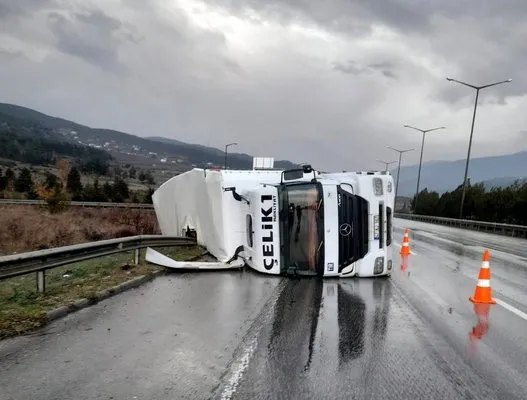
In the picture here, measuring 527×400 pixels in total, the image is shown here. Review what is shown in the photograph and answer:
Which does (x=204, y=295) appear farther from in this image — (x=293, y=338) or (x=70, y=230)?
(x=70, y=230)

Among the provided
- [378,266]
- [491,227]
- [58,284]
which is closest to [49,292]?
[58,284]

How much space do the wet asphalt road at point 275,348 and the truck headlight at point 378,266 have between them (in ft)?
3.99

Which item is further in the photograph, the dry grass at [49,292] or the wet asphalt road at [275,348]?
the dry grass at [49,292]

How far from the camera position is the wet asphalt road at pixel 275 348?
14.1ft

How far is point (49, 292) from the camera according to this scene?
8.02m

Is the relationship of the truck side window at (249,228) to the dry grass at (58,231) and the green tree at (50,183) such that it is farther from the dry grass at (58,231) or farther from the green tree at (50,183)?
the green tree at (50,183)

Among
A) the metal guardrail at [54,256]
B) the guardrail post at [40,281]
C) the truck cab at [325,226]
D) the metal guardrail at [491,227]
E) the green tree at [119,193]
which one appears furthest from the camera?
the green tree at [119,193]

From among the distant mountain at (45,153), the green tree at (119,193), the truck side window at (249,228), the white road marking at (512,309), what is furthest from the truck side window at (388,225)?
the distant mountain at (45,153)

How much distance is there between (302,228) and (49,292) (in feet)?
14.8

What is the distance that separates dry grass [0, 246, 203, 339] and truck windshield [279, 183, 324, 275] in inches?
111

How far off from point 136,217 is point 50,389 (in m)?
33.5

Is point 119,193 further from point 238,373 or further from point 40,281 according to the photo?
point 238,373

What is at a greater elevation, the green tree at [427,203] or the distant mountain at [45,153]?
the distant mountain at [45,153]

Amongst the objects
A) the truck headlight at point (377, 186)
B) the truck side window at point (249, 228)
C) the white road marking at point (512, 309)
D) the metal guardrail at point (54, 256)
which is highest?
the truck headlight at point (377, 186)
